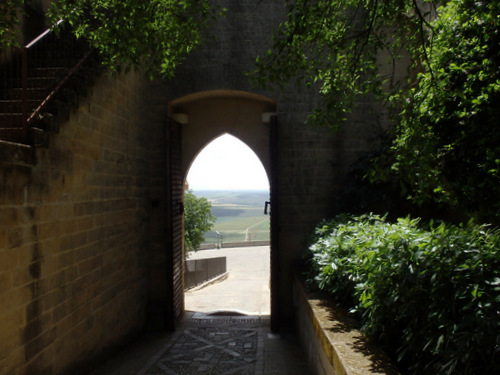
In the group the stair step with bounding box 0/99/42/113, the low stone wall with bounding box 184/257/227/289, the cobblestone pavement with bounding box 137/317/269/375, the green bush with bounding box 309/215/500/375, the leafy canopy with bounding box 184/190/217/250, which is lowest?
the low stone wall with bounding box 184/257/227/289

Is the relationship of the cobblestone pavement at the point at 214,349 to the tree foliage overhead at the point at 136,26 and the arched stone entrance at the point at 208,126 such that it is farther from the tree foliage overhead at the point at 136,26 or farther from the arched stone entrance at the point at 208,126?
the tree foliage overhead at the point at 136,26

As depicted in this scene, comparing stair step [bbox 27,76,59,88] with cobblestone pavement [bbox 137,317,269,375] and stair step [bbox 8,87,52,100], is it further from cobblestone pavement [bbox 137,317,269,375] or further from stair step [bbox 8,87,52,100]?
cobblestone pavement [bbox 137,317,269,375]

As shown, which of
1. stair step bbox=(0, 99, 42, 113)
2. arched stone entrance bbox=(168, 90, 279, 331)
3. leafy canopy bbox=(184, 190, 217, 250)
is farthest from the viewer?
leafy canopy bbox=(184, 190, 217, 250)

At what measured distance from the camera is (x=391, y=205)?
676cm

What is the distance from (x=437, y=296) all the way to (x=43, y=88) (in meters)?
4.91

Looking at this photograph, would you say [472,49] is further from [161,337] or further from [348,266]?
[161,337]

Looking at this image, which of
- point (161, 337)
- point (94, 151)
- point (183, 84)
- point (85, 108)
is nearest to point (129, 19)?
point (85, 108)

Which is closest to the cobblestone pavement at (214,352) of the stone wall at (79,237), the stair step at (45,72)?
the stone wall at (79,237)

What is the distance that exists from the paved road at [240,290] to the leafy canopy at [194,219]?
2.28 metres

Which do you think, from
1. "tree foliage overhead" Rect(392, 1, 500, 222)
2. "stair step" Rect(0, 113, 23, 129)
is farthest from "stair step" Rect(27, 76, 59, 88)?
"tree foliage overhead" Rect(392, 1, 500, 222)

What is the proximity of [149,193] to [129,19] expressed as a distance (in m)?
4.09

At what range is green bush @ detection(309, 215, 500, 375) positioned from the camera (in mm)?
1994

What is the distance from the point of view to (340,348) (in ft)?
9.82

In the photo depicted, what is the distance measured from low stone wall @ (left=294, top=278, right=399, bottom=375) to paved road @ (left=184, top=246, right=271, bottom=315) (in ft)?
14.4
